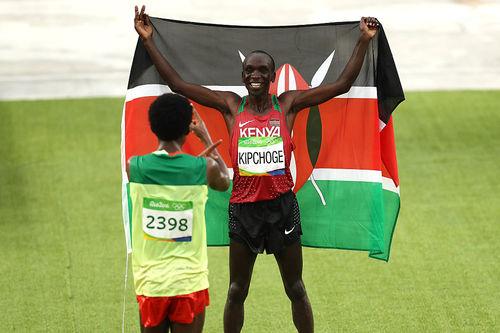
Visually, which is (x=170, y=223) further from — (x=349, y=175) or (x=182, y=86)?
(x=349, y=175)

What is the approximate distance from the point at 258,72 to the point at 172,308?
1.54 meters

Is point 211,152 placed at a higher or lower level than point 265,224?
higher

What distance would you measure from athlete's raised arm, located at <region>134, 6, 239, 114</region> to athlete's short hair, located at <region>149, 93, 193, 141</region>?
44.9 inches

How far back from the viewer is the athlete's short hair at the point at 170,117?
5539 millimetres

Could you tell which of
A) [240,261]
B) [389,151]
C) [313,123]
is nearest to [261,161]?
[240,261]

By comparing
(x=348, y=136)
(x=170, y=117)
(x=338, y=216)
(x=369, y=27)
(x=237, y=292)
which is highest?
(x=369, y=27)

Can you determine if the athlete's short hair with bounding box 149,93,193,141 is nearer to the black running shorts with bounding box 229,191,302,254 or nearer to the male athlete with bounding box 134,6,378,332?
the male athlete with bounding box 134,6,378,332

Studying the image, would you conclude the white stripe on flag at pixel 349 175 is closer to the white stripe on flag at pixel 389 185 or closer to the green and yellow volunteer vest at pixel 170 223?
the white stripe on flag at pixel 389 185

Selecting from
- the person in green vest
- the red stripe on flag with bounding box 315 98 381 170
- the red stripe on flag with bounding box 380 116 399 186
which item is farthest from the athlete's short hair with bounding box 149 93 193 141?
the red stripe on flag with bounding box 380 116 399 186

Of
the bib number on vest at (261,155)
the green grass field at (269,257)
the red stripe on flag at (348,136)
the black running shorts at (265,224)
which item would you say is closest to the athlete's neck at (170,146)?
the bib number on vest at (261,155)

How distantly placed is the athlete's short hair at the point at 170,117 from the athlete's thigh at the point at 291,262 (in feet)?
4.45

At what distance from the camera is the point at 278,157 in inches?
257

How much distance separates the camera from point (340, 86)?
6688 mm

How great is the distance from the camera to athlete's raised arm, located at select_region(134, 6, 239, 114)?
6.74 meters
